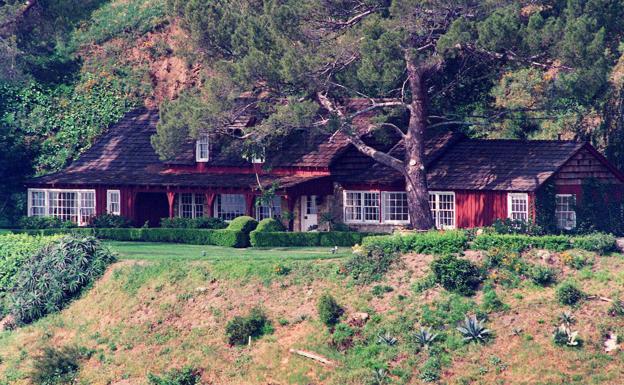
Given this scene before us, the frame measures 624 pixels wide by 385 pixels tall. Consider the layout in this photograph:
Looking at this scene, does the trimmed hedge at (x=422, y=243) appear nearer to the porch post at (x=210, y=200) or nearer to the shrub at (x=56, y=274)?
the shrub at (x=56, y=274)

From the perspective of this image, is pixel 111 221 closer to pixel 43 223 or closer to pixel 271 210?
pixel 43 223

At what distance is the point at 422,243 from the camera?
45.6m

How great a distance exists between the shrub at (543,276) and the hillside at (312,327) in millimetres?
321

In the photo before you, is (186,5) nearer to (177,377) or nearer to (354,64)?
(354,64)

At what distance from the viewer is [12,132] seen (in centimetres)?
7062

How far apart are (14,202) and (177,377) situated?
26995 mm

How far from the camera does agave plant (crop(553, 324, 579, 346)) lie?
129ft

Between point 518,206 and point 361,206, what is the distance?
8147 mm

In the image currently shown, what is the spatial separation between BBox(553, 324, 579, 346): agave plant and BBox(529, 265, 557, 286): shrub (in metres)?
3.20

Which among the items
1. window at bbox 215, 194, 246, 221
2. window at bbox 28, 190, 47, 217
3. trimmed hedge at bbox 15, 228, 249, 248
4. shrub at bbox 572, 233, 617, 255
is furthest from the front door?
shrub at bbox 572, 233, 617, 255

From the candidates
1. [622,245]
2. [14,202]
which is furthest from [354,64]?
[14,202]

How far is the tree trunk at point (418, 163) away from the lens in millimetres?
53094

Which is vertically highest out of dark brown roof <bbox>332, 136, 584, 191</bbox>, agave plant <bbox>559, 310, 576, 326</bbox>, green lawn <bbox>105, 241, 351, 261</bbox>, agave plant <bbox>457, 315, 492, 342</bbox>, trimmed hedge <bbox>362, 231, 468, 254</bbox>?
dark brown roof <bbox>332, 136, 584, 191</bbox>

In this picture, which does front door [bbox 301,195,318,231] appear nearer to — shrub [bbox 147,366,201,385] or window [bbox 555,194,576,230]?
window [bbox 555,194,576,230]
